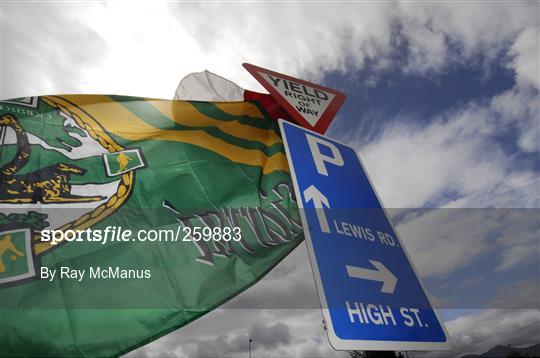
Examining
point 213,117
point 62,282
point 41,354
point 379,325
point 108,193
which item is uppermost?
point 213,117

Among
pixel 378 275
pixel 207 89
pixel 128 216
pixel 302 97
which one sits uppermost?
pixel 207 89

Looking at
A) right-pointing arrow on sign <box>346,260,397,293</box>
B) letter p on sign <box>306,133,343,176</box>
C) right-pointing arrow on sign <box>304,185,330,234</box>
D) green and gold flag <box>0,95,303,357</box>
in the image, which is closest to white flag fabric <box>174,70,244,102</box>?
green and gold flag <box>0,95,303,357</box>

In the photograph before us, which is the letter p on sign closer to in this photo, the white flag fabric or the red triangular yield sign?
the red triangular yield sign

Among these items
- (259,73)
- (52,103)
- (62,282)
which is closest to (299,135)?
(259,73)

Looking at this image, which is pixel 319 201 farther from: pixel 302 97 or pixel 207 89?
pixel 207 89

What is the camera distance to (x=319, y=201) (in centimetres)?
147

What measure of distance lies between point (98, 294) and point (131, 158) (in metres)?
1.68

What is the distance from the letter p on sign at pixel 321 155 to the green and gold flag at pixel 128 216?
2147 millimetres

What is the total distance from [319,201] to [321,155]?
0.34 m

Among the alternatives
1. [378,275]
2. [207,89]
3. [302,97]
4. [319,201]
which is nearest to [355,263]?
[378,275]

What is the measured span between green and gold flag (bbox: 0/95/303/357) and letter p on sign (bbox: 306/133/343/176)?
2.15 metres

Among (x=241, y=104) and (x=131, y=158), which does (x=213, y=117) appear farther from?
(x=131, y=158)

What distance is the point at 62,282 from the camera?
3.38 meters

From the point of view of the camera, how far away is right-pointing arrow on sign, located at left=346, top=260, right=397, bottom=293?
4.42ft
